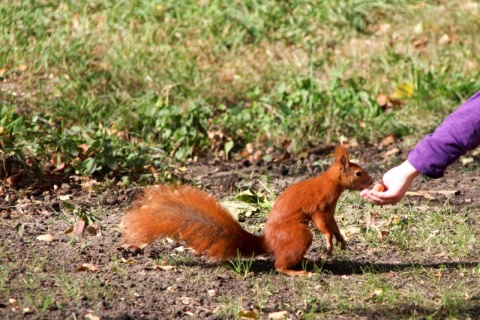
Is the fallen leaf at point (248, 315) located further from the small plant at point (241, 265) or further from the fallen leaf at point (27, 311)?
the fallen leaf at point (27, 311)

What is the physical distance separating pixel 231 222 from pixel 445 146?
102cm

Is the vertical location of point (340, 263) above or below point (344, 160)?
below

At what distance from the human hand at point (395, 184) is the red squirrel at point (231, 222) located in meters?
0.25

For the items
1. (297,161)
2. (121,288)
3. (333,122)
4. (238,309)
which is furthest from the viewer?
(333,122)

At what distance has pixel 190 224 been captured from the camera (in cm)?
369

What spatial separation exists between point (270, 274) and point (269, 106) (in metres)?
2.64

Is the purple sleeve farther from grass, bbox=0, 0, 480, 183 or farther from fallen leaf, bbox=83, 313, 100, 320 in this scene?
grass, bbox=0, 0, 480, 183

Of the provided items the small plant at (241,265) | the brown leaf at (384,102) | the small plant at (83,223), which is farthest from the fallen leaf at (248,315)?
the brown leaf at (384,102)

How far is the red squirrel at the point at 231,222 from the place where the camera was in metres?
3.68

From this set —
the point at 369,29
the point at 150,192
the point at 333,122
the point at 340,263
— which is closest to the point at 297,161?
the point at 333,122

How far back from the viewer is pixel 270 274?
385 centimetres

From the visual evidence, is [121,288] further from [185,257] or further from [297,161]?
[297,161]

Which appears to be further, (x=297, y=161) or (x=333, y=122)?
(x=333, y=122)

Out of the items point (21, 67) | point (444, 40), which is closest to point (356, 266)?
point (21, 67)
